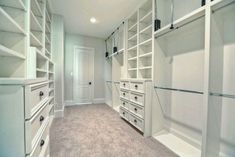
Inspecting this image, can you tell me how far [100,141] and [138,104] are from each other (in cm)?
97

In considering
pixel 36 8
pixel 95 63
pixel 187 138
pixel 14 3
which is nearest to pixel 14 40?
pixel 14 3

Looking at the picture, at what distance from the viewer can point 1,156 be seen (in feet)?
2.28

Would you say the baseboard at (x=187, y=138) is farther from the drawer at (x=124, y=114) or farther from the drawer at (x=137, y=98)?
the drawer at (x=124, y=114)

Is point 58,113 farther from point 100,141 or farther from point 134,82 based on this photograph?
point 134,82

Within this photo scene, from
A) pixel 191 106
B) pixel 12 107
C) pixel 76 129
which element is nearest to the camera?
pixel 12 107

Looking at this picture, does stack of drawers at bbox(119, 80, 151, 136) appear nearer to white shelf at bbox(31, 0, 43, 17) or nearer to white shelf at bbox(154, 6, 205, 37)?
white shelf at bbox(154, 6, 205, 37)

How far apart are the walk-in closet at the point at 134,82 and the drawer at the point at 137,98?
0.02 meters

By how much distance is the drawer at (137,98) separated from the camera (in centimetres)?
243

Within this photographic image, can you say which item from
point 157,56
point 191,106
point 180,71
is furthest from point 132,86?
point 191,106

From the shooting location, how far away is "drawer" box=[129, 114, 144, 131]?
2408 mm

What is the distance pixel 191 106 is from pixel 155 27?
A: 4.85 feet

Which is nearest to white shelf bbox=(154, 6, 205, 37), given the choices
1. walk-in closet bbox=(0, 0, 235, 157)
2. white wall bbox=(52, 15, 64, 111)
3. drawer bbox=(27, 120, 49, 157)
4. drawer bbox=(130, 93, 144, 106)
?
walk-in closet bbox=(0, 0, 235, 157)

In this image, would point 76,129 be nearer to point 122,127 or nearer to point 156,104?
point 122,127

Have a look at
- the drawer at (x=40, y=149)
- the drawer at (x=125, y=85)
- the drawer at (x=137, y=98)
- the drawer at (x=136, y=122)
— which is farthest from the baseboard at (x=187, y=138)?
the drawer at (x=40, y=149)
